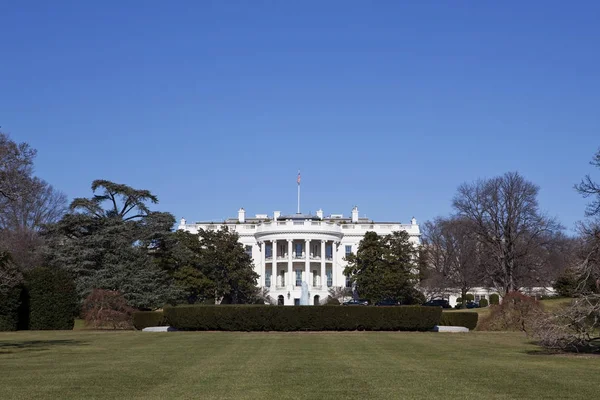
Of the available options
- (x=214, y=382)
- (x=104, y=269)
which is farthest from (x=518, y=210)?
(x=214, y=382)

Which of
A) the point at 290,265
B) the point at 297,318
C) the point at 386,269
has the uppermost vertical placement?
the point at 290,265

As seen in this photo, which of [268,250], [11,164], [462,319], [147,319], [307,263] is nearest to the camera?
[11,164]

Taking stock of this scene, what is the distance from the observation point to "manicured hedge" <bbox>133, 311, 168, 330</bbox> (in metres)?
45.9

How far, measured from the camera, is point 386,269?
253ft

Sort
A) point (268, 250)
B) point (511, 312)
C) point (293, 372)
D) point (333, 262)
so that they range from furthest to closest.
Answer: point (268, 250), point (333, 262), point (511, 312), point (293, 372)

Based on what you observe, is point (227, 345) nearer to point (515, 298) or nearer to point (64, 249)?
point (515, 298)

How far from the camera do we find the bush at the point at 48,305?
155 feet

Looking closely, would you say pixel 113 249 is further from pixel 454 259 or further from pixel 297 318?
pixel 454 259

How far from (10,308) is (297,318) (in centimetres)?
1689

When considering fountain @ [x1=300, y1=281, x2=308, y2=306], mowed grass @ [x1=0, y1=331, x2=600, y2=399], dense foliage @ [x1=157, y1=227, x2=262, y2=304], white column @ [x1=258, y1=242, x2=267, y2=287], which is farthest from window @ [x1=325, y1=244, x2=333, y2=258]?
mowed grass @ [x1=0, y1=331, x2=600, y2=399]

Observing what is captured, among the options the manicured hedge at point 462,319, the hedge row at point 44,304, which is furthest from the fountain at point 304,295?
the hedge row at point 44,304

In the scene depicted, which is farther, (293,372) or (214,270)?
(214,270)

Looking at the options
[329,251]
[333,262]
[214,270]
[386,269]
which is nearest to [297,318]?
[214,270]

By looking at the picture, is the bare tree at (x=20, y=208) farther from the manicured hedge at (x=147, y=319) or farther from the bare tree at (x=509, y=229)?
the bare tree at (x=509, y=229)
